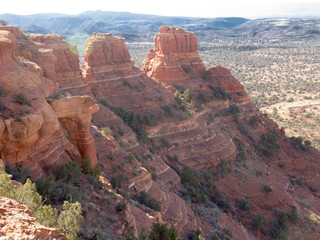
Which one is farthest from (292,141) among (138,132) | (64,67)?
(64,67)

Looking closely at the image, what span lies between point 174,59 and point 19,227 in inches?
1906

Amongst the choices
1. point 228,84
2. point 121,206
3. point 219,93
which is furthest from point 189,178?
point 228,84

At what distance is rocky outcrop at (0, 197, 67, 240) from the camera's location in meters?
6.89

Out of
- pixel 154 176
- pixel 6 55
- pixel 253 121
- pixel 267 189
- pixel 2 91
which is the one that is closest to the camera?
pixel 2 91

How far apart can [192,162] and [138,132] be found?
7.14 m

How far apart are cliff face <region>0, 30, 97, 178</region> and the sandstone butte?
0.17 ft

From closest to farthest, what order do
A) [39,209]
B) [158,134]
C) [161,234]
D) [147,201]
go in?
[39,209] < [161,234] < [147,201] < [158,134]

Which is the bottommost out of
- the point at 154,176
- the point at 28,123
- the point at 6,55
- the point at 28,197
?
the point at 154,176

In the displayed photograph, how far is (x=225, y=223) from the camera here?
2748 centimetres

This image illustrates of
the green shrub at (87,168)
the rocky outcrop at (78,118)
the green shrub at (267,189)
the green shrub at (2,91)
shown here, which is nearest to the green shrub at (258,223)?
the green shrub at (267,189)

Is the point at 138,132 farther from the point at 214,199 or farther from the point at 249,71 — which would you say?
the point at 249,71

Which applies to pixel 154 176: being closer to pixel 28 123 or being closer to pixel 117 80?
pixel 28 123

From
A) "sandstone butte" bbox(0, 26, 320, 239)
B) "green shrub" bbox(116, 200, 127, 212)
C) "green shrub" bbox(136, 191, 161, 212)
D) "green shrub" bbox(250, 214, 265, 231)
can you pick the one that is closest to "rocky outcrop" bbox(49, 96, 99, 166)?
"sandstone butte" bbox(0, 26, 320, 239)

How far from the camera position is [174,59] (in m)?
53.4
